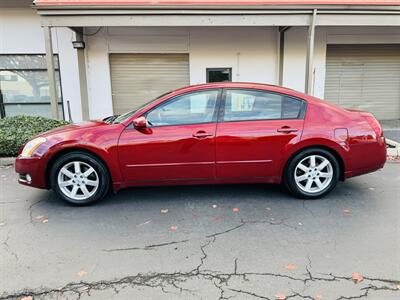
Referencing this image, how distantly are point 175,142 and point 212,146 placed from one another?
0.47m

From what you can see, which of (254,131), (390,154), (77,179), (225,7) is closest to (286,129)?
(254,131)

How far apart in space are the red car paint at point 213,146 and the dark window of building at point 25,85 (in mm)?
6454

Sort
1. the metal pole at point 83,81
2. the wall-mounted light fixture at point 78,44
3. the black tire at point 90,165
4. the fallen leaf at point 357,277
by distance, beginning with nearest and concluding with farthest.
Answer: the fallen leaf at point 357,277 < the black tire at point 90,165 < the wall-mounted light fixture at point 78,44 < the metal pole at point 83,81

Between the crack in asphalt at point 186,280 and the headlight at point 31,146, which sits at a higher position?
the headlight at point 31,146

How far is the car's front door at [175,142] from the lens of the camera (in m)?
4.29

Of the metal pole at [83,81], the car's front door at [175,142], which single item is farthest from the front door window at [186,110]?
the metal pole at [83,81]

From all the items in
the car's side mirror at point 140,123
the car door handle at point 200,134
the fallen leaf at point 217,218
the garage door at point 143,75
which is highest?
the garage door at point 143,75

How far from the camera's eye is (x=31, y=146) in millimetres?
4359

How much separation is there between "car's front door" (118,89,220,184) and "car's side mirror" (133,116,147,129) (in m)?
0.07

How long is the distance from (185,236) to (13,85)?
29.0ft

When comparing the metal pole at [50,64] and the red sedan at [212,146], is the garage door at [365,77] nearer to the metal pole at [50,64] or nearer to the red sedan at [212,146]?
the red sedan at [212,146]

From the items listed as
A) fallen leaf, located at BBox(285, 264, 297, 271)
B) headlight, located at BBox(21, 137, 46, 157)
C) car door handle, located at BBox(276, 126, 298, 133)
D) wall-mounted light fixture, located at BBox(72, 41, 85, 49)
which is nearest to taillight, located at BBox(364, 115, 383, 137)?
car door handle, located at BBox(276, 126, 298, 133)

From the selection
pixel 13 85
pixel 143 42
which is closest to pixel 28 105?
pixel 13 85

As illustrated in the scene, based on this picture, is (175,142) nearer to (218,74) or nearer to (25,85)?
(218,74)
